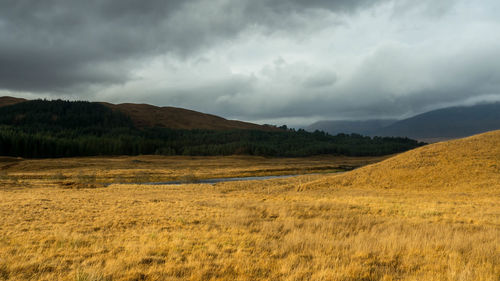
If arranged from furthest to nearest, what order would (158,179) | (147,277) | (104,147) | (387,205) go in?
(104,147)
(158,179)
(387,205)
(147,277)

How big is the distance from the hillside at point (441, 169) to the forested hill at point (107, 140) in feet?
322

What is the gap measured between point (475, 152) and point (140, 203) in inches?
1565

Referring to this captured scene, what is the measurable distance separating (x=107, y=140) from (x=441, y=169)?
129m

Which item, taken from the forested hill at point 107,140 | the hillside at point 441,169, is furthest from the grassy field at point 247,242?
the forested hill at point 107,140

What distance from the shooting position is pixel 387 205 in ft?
73.2

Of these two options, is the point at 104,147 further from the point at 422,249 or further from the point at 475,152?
the point at 422,249

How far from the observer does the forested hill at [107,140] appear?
115m

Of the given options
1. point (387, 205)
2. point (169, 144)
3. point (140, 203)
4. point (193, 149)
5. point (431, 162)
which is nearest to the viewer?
point (387, 205)

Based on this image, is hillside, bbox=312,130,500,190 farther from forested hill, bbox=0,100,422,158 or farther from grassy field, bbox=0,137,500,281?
forested hill, bbox=0,100,422,158

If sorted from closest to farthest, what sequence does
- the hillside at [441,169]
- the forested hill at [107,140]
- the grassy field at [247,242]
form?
the grassy field at [247,242], the hillside at [441,169], the forested hill at [107,140]

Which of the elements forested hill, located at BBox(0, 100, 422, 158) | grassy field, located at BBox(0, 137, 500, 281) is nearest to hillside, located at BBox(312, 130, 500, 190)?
grassy field, located at BBox(0, 137, 500, 281)

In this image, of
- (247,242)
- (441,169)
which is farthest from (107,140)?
(247,242)

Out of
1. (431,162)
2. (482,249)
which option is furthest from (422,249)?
(431,162)

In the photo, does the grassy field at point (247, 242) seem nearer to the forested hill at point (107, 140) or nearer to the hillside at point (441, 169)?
the hillside at point (441, 169)
